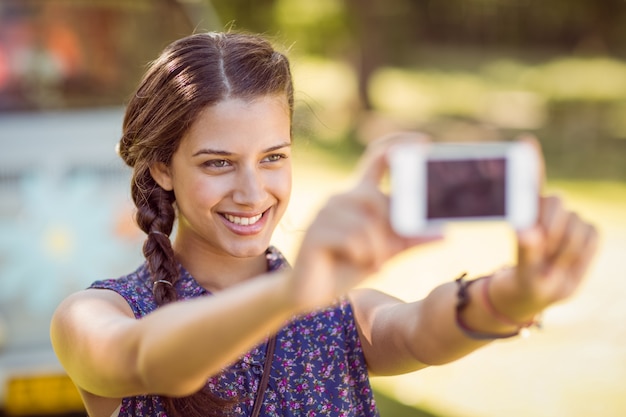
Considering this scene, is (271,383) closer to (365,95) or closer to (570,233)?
(570,233)

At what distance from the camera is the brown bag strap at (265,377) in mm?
1981

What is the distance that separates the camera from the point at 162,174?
219 centimetres

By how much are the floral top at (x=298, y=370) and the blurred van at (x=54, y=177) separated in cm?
247

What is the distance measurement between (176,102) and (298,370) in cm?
58

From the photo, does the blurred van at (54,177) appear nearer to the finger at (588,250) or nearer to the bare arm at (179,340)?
the bare arm at (179,340)

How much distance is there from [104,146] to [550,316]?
3.07 meters

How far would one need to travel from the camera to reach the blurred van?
15.0 ft

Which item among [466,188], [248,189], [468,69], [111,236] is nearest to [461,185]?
[466,188]

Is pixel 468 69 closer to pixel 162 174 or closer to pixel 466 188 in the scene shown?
pixel 162 174

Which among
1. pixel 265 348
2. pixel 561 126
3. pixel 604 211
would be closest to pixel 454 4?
pixel 561 126

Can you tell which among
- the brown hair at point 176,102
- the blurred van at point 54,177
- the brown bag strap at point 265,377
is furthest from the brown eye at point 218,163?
the blurred van at point 54,177

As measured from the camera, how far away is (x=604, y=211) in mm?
9477

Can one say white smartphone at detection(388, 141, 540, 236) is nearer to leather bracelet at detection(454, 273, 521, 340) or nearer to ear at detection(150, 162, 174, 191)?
leather bracelet at detection(454, 273, 521, 340)

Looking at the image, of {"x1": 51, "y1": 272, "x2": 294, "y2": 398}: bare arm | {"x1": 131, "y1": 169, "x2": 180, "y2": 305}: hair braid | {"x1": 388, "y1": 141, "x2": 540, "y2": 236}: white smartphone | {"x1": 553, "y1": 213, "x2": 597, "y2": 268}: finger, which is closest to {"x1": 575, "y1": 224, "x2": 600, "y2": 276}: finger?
{"x1": 553, "y1": 213, "x2": 597, "y2": 268}: finger
